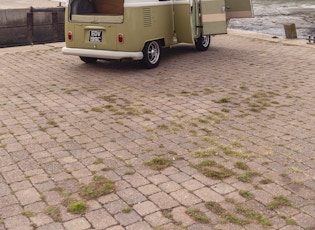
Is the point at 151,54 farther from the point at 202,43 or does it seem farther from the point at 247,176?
the point at 247,176

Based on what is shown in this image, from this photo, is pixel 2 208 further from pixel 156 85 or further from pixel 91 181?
pixel 156 85

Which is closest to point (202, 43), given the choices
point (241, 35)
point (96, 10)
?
point (96, 10)

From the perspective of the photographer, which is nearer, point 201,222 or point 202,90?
point 201,222

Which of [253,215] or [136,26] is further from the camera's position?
[136,26]

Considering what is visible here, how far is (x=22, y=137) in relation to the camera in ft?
18.4

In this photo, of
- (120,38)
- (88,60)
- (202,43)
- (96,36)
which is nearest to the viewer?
(120,38)

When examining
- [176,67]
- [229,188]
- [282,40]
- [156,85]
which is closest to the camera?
[229,188]

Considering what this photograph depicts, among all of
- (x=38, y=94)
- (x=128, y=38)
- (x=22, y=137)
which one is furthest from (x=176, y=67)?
(x=22, y=137)

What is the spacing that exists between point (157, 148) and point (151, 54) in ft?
16.0

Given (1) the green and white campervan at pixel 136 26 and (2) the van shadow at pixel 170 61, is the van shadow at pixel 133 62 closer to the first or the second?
(2) the van shadow at pixel 170 61

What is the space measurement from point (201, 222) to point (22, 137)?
3018 mm

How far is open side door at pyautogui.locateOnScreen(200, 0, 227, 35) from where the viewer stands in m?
10.6

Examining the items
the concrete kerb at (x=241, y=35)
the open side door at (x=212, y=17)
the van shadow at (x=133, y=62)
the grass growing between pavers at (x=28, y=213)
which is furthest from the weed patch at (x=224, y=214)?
the concrete kerb at (x=241, y=35)

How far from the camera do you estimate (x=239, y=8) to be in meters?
12.3
